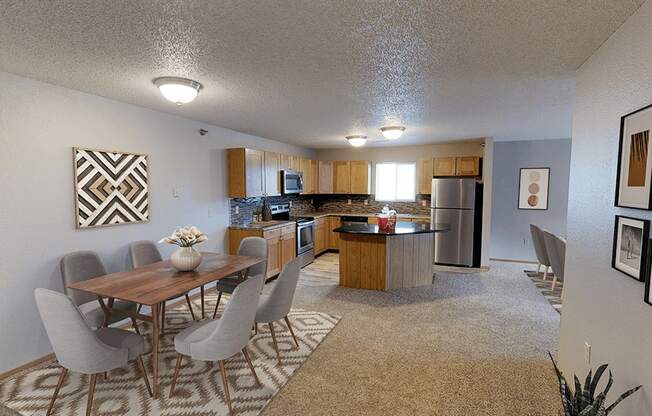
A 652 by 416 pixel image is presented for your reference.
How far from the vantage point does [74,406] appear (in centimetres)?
217

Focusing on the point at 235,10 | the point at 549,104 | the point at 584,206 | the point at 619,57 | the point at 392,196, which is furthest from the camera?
the point at 392,196

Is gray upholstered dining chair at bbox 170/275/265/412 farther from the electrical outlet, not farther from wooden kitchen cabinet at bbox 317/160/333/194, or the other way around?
wooden kitchen cabinet at bbox 317/160/333/194

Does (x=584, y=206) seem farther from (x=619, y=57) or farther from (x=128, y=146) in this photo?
(x=128, y=146)

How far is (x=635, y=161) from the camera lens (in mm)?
1506

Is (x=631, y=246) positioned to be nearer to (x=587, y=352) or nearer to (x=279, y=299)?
(x=587, y=352)

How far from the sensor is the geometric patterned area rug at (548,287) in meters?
4.13

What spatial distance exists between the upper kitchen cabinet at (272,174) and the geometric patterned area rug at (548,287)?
441 centimetres

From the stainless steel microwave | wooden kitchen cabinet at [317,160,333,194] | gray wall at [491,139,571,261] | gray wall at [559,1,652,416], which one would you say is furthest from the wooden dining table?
gray wall at [491,139,571,261]

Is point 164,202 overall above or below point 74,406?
above

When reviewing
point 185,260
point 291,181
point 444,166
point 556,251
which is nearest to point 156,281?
point 185,260

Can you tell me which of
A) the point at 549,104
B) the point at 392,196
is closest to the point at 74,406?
the point at 549,104

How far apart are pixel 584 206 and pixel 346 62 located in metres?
1.90

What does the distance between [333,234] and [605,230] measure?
561 centimetres

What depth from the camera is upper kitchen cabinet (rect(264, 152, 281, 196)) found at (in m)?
5.34
